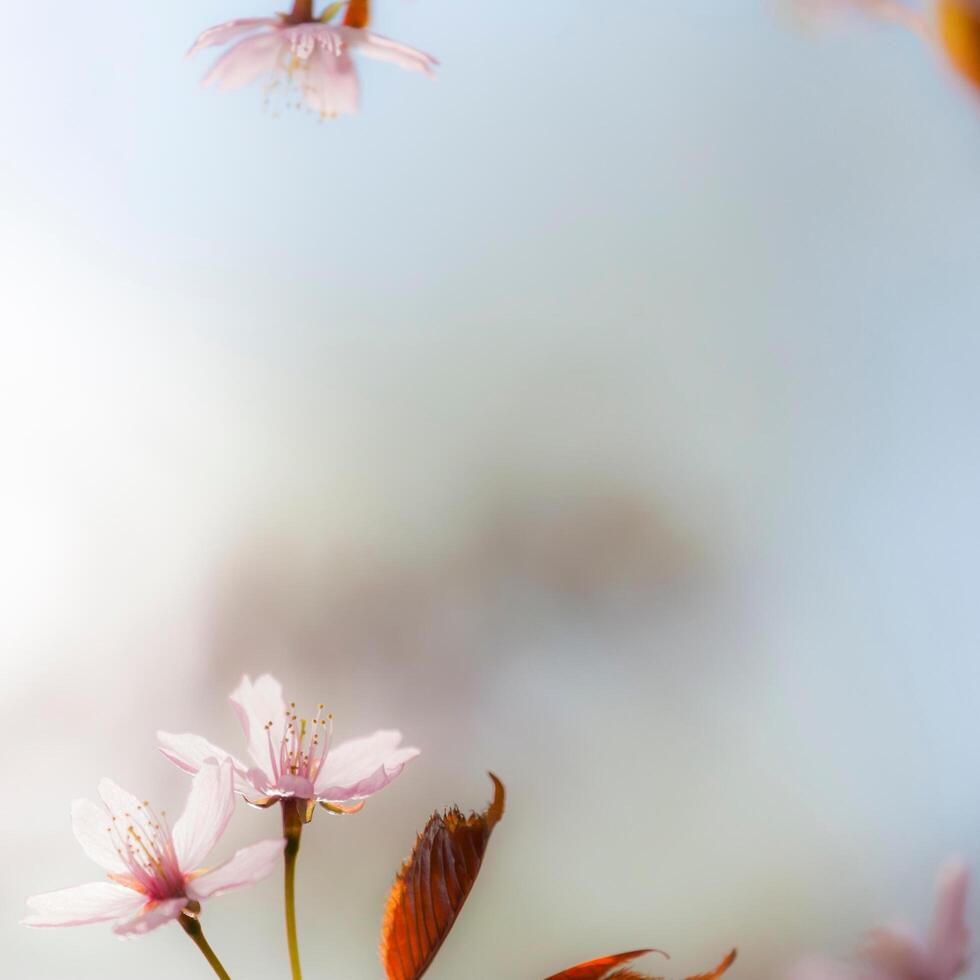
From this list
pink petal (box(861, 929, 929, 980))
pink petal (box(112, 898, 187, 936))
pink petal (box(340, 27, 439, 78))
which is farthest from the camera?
pink petal (box(340, 27, 439, 78))

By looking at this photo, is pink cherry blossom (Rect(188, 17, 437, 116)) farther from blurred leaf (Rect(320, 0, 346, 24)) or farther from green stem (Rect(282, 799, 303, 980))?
green stem (Rect(282, 799, 303, 980))

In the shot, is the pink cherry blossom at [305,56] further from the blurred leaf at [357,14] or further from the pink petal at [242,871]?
the pink petal at [242,871]

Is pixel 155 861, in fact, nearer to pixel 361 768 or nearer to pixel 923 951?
pixel 361 768

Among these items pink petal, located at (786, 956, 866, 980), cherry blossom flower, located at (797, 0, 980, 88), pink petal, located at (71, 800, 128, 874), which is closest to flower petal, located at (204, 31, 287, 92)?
cherry blossom flower, located at (797, 0, 980, 88)

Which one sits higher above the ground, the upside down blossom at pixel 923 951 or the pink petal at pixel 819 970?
the upside down blossom at pixel 923 951

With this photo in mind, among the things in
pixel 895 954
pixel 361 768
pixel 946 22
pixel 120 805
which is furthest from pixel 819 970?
pixel 946 22

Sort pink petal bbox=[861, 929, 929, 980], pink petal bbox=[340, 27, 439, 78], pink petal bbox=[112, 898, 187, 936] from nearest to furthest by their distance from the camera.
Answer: pink petal bbox=[112, 898, 187, 936] → pink petal bbox=[861, 929, 929, 980] → pink petal bbox=[340, 27, 439, 78]

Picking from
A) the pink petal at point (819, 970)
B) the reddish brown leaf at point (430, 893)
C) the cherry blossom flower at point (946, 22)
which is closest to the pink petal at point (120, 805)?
the reddish brown leaf at point (430, 893)
